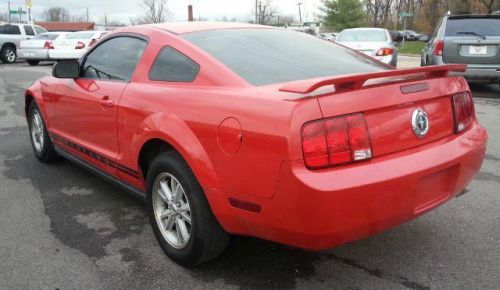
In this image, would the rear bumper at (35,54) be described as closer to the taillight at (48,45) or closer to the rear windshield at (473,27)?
the taillight at (48,45)

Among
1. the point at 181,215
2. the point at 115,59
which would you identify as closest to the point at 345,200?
the point at 181,215

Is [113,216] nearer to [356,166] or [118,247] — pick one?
[118,247]

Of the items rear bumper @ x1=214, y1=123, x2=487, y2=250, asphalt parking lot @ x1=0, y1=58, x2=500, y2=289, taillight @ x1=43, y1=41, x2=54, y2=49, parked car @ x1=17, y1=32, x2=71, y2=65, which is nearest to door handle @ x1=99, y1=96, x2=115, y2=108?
asphalt parking lot @ x1=0, y1=58, x2=500, y2=289

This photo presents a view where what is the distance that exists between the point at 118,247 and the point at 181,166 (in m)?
0.85

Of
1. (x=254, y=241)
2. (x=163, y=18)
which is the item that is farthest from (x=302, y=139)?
(x=163, y=18)

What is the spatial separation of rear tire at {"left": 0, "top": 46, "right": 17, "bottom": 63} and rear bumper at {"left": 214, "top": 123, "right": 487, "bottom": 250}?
23.5m

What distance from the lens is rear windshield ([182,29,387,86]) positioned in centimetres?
285

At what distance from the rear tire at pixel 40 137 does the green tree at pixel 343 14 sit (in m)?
54.0

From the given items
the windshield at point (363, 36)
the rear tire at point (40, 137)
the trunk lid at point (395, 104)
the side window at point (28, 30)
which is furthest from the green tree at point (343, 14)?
the trunk lid at point (395, 104)

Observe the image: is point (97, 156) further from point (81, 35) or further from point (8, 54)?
point (8, 54)

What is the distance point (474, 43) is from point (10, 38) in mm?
20856

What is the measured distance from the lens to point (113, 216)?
371cm

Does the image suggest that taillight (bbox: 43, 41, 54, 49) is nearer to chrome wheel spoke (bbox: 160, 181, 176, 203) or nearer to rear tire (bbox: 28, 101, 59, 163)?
rear tire (bbox: 28, 101, 59, 163)

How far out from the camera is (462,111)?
9.52ft
